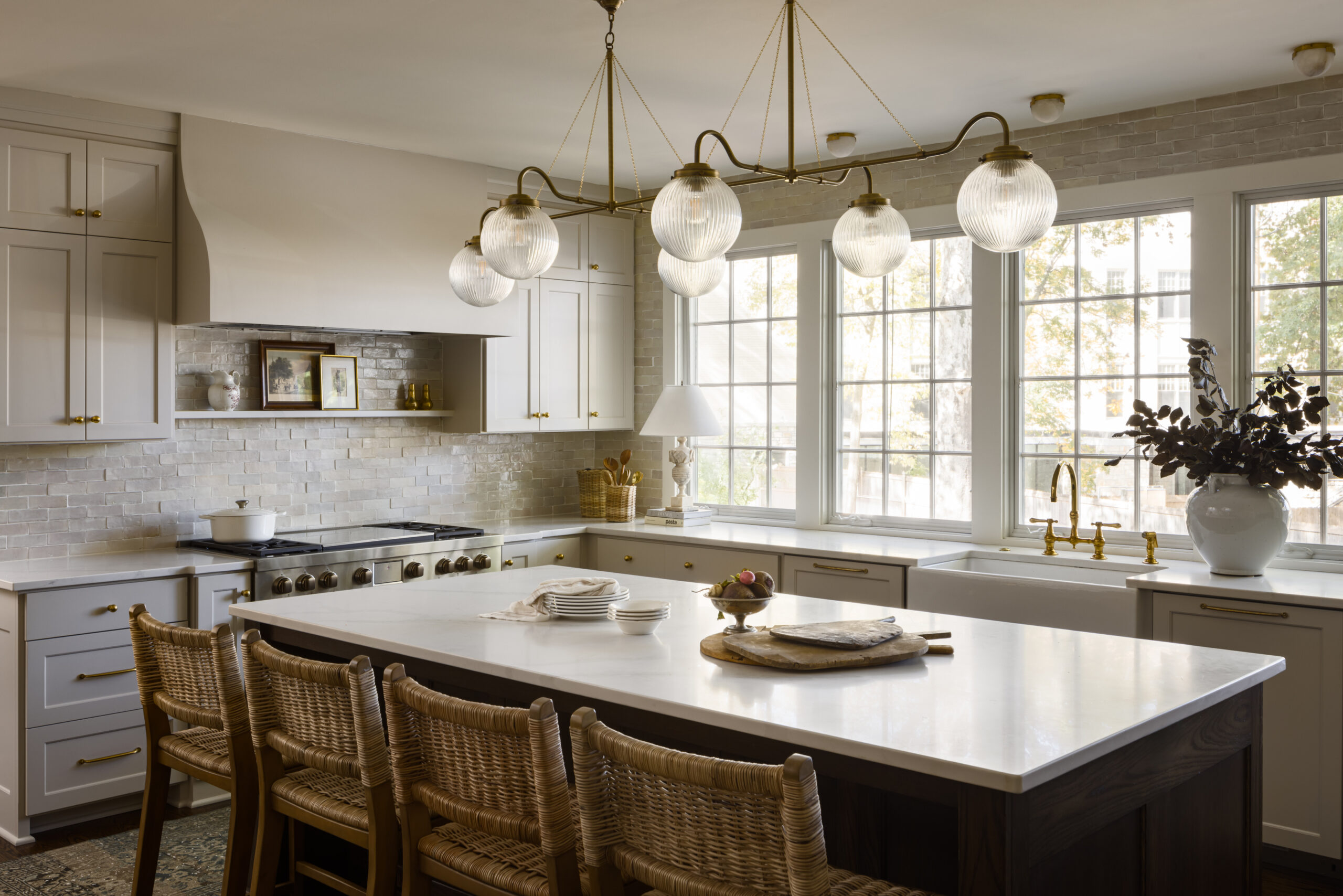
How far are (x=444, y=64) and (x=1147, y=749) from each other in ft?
10.4

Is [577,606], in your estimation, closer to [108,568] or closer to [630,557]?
[108,568]

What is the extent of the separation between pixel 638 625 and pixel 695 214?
3.44ft

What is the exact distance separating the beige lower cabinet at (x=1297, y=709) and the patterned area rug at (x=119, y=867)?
3.37 metres

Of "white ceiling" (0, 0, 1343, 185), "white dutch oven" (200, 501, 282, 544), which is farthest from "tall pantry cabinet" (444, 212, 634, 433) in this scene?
"white dutch oven" (200, 501, 282, 544)

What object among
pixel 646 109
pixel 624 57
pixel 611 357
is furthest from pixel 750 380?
pixel 624 57

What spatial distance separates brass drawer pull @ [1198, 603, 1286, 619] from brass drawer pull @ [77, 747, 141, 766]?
3.92m

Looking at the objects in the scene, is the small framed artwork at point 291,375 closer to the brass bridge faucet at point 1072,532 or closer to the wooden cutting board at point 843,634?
the wooden cutting board at point 843,634

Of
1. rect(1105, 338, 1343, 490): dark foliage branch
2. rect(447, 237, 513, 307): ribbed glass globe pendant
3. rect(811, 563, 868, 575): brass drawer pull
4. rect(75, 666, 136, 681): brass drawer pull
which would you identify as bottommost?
rect(75, 666, 136, 681): brass drawer pull

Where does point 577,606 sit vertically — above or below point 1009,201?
below

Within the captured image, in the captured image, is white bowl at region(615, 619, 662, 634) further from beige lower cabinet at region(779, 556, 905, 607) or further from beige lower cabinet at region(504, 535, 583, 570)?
beige lower cabinet at region(504, 535, 583, 570)

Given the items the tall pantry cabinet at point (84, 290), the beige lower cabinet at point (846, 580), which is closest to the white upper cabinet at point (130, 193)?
the tall pantry cabinet at point (84, 290)

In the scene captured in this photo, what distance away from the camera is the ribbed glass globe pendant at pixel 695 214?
2434mm

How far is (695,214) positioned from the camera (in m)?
2.43

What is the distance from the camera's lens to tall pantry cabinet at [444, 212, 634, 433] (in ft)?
18.6
